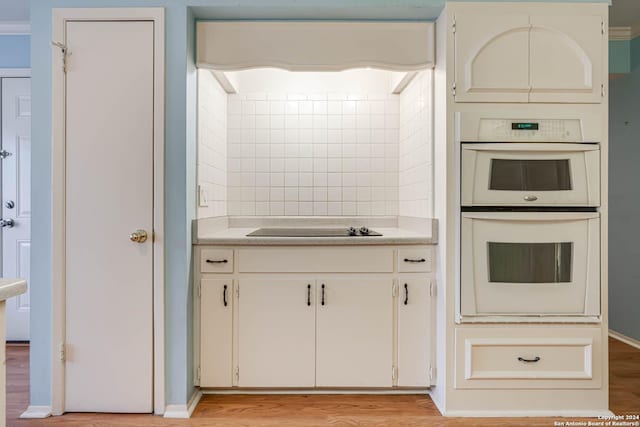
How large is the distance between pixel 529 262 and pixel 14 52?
386cm

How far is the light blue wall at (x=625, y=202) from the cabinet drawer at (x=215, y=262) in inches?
121

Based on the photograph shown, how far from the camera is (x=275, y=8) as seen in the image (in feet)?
7.44

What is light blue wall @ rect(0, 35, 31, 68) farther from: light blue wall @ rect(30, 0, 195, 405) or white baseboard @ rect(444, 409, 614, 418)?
white baseboard @ rect(444, 409, 614, 418)

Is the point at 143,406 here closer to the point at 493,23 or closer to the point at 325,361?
the point at 325,361

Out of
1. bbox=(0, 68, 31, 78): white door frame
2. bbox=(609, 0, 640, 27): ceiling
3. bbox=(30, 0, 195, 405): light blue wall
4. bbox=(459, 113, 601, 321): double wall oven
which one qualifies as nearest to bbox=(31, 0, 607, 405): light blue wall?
bbox=(30, 0, 195, 405): light blue wall

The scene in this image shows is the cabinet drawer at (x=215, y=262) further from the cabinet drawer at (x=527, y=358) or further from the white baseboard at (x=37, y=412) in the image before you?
the cabinet drawer at (x=527, y=358)

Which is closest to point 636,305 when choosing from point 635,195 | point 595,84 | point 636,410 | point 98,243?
point 635,195

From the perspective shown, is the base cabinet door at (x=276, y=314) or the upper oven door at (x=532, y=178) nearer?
the upper oven door at (x=532, y=178)

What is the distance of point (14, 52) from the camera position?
11.0ft

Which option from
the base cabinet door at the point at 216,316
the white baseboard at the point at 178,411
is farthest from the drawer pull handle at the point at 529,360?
the white baseboard at the point at 178,411

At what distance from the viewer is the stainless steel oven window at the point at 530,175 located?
2.17 m

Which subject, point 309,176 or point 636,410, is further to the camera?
point 309,176

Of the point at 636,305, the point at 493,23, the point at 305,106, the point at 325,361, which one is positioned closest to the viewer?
the point at 493,23

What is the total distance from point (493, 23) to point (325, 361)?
1945mm
